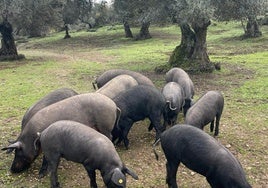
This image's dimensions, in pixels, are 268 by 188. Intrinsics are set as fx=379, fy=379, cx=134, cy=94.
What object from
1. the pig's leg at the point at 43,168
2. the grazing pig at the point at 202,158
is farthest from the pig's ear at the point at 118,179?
the pig's leg at the point at 43,168

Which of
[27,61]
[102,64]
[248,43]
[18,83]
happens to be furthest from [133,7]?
[248,43]

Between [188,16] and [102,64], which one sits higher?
[188,16]

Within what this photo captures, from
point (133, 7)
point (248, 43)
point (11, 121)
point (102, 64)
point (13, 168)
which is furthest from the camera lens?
point (248, 43)

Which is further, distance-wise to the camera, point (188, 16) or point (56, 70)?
point (56, 70)

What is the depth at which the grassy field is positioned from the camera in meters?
7.75

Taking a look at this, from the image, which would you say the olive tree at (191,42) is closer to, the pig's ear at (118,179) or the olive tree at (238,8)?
the olive tree at (238,8)

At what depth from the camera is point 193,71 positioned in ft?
54.6

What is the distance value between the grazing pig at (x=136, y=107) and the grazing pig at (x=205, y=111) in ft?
2.70

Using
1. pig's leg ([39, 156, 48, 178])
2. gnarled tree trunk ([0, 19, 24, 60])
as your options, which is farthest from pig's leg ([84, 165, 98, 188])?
gnarled tree trunk ([0, 19, 24, 60])

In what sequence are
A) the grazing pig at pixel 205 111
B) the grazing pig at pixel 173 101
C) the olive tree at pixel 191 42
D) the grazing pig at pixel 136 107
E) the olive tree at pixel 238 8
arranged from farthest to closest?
the olive tree at pixel 238 8
the olive tree at pixel 191 42
the grazing pig at pixel 173 101
the grazing pig at pixel 136 107
the grazing pig at pixel 205 111

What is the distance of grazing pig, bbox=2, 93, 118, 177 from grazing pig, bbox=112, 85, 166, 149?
437mm

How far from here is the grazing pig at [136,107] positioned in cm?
899

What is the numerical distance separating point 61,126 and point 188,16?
337 inches

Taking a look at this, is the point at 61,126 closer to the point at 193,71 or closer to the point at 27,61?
the point at 193,71
